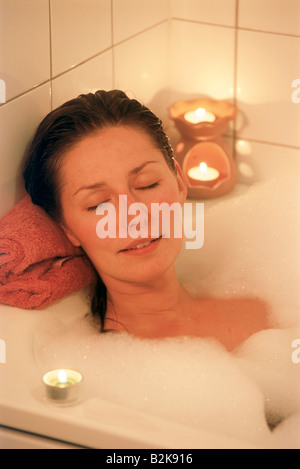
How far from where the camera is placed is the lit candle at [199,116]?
2.13 m

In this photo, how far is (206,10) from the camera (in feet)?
6.98

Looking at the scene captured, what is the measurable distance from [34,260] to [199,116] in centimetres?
85

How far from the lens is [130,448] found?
1193 mm

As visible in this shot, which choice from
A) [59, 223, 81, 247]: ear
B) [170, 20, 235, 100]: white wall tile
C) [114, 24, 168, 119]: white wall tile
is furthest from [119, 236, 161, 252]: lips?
[170, 20, 235, 100]: white wall tile

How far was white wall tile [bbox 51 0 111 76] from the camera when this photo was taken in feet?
5.38

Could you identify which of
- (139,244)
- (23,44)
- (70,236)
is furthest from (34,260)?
(23,44)

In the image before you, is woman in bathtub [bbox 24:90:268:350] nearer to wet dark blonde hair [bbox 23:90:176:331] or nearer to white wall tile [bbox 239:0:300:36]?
wet dark blonde hair [bbox 23:90:176:331]

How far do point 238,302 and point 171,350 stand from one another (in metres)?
0.29

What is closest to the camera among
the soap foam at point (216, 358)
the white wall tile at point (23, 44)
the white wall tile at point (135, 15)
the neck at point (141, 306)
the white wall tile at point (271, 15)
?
the soap foam at point (216, 358)

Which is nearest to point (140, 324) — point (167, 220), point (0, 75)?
point (167, 220)

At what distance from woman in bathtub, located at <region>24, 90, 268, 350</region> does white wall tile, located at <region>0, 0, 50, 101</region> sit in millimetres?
98

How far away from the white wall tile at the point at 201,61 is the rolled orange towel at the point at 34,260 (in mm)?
844

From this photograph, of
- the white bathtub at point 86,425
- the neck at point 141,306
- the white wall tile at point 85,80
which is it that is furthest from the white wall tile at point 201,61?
the white bathtub at point 86,425

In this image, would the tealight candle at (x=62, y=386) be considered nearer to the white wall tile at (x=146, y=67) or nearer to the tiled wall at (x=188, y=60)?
the tiled wall at (x=188, y=60)
